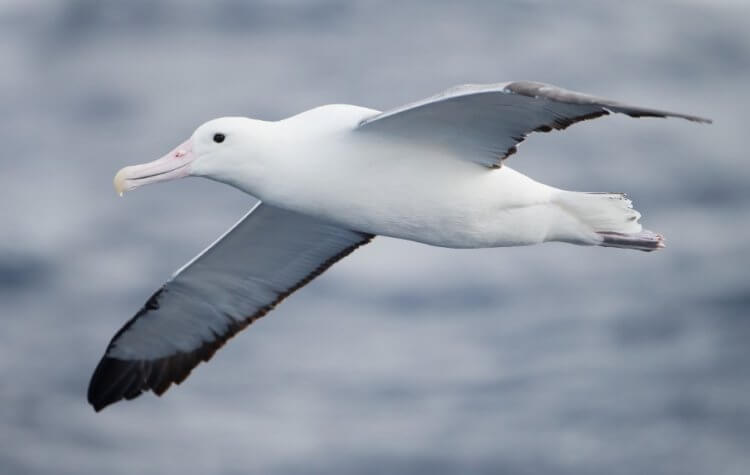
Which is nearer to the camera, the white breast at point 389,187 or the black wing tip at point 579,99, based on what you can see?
the black wing tip at point 579,99

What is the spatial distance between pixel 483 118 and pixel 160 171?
196cm

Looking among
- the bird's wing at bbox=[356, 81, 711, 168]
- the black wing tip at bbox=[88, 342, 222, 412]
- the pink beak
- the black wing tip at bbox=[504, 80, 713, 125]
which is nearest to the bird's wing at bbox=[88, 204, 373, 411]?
the black wing tip at bbox=[88, 342, 222, 412]

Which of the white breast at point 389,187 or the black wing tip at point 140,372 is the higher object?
the white breast at point 389,187

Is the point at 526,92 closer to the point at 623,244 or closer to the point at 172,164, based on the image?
the point at 623,244

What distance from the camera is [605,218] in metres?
8.30

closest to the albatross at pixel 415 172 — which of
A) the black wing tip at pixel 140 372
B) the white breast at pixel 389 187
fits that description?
the white breast at pixel 389 187

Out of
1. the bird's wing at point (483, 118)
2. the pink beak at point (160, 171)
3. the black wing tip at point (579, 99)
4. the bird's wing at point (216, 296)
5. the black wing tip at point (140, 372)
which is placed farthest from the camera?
the black wing tip at point (140, 372)

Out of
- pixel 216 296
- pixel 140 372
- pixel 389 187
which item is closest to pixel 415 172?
pixel 389 187

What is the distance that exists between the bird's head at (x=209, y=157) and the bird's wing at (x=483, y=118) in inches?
27.4

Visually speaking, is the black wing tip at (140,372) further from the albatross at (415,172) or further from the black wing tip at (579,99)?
the black wing tip at (579,99)

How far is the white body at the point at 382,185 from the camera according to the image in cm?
792

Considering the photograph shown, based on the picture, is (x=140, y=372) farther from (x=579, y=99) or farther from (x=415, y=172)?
(x=579, y=99)

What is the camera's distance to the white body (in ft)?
26.0

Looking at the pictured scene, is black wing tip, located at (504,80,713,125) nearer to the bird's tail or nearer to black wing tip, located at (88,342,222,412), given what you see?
the bird's tail
